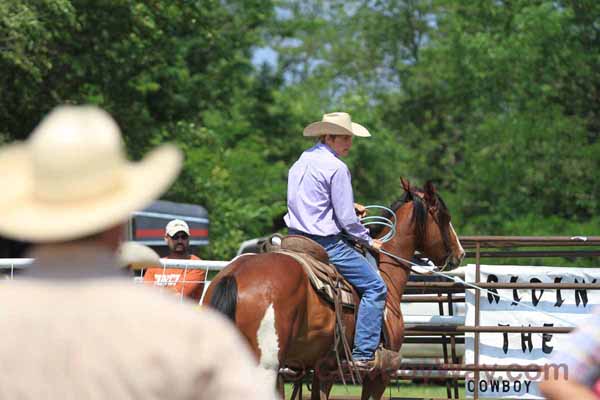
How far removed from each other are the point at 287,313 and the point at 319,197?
1283 mm

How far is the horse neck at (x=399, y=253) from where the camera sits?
10805 millimetres

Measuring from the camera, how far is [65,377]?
2756mm

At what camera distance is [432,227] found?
1123 centimetres

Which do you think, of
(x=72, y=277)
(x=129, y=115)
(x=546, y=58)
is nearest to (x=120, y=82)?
(x=129, y=115)

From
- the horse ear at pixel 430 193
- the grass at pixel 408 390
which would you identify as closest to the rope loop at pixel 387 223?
the horse ear at pixel 430 193

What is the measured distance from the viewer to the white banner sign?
1171 cm

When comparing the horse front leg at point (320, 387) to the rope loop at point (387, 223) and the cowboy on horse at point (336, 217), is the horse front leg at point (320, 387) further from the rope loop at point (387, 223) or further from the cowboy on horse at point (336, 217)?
the rope loop at point (387, 223)

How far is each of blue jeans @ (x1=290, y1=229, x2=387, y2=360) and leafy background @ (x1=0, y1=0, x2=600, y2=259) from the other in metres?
11.1

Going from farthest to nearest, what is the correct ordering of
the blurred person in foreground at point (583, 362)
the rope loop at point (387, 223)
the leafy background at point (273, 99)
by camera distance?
the leafy background at point (273, 99) < the rope loop at point (387, 223) < the blurred person in foreground at point (583, 362)

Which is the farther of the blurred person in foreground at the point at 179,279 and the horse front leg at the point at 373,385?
the blurred person in foreground at the point at 179,279

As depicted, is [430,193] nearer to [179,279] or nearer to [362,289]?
[362,289]

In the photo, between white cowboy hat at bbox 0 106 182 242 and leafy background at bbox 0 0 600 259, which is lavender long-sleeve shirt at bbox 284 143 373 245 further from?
leafy background at bbox 0 0 600 259

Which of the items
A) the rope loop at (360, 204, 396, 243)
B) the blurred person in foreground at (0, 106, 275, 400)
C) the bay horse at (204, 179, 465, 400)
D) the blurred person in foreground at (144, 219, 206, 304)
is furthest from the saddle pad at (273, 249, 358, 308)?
the blurred person in foreground at (0, 106, 275, 400)

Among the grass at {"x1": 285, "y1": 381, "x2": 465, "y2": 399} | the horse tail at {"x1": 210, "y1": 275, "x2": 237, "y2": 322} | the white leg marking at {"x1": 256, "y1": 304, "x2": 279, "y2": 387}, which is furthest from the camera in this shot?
the grass at {"x1": 285, "y1": 381, "x2": 465, "y2": 399}
